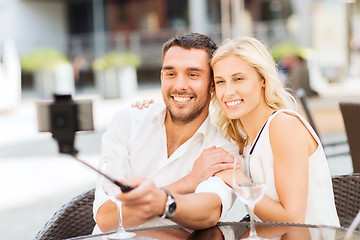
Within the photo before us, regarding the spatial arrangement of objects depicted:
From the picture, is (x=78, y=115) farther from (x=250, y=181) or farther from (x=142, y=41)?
(x=142, y=41)

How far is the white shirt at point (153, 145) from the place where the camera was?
2658 mm

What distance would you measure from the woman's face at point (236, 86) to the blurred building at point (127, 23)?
22494 mm

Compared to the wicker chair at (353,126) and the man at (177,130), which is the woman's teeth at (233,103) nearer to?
the man at (177,130)

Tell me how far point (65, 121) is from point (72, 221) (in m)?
1.14

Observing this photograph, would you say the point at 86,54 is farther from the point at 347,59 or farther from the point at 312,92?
the point at 312,92

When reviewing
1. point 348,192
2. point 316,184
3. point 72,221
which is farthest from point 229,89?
point 72,221

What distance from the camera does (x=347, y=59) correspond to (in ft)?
63.0

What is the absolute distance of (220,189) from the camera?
88.4 inches

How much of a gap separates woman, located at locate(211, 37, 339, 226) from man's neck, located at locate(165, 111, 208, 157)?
248 millimetres

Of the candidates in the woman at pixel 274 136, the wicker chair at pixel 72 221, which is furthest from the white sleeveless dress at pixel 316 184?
the wicker chair at pixel 72 221

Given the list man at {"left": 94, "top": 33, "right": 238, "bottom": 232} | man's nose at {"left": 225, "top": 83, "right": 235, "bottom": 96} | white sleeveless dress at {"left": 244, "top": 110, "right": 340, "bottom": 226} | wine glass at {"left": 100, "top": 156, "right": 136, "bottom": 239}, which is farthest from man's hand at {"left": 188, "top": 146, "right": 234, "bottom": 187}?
wine glass at {"left": 100, "top": 156, "right": 136, "bottom": 239}

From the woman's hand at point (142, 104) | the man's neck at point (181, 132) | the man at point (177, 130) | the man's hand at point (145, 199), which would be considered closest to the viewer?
the man's hand at point (145, 199)

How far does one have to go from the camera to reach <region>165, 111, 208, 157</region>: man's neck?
9.09 ft

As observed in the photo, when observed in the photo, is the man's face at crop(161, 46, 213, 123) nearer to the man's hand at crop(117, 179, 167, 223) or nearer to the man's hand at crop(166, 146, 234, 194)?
the man's hand at crop(166, 146, 234, 194)
